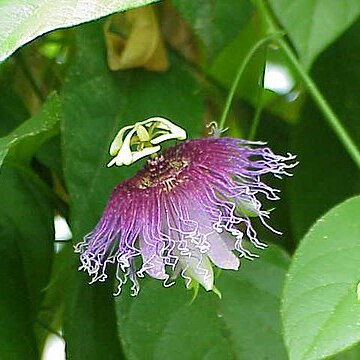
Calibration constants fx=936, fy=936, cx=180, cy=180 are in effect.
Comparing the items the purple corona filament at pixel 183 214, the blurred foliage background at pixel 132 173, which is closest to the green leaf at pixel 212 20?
the blurred foliage background at pixel 132 173

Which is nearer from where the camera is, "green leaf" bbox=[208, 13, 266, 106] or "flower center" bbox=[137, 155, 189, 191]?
"flower center" bbox=[137, 155, 189, 191]

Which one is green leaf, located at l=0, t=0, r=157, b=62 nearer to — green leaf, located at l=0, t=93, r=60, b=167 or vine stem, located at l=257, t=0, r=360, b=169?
green leaf, located at l=0, t=93, r=60, b=167

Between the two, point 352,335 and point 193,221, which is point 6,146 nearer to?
point 193,221

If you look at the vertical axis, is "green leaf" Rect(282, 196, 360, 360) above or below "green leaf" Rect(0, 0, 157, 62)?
below

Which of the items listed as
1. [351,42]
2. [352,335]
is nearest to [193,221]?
[352,335]

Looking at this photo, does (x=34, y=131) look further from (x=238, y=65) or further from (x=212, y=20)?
(x=238, y=65)

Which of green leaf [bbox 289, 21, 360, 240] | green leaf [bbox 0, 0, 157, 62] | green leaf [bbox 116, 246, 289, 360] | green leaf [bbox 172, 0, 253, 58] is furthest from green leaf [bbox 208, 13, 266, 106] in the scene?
green leaf [bbox 0, 0, 157, 62]
